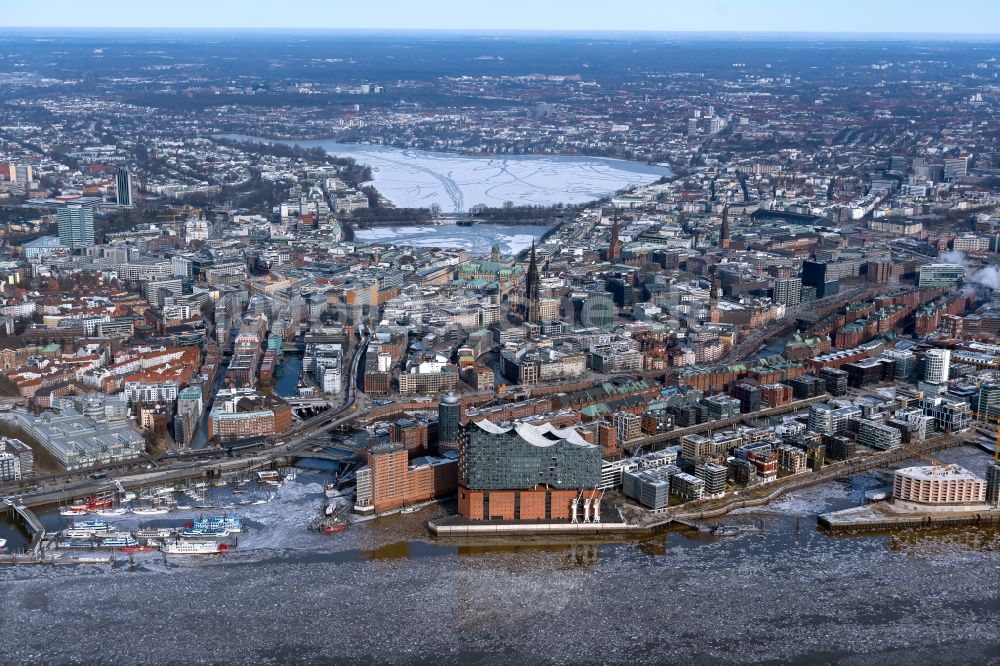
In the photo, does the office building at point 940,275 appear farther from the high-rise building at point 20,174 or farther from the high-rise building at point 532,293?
the high-rise building at point 20,174

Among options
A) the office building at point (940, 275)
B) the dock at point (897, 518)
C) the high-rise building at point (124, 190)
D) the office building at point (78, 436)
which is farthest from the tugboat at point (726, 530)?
the high-rise building at point (124, 190)

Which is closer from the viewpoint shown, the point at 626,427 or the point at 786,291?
the point at 626,427

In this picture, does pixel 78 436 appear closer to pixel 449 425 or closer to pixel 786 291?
pixel 449 425

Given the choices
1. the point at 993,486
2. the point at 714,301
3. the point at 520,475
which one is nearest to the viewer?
the point at 520,475

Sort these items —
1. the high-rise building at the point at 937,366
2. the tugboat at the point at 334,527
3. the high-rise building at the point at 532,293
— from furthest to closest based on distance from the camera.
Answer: the high-rise building at the point at 532,293
the high-rise building at the point at 937,366
the tugboat at the point at 334,527

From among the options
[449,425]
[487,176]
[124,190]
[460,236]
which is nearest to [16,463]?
[449,425]

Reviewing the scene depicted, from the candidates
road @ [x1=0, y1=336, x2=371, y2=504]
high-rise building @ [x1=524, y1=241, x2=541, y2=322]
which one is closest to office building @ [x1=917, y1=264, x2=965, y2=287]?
high-rise building @ [x1=524, y1=241, x2=541, y2=322]

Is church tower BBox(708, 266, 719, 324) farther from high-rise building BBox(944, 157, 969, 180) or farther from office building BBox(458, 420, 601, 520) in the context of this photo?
high-rise building BBox(944, 157, 969, 180)
